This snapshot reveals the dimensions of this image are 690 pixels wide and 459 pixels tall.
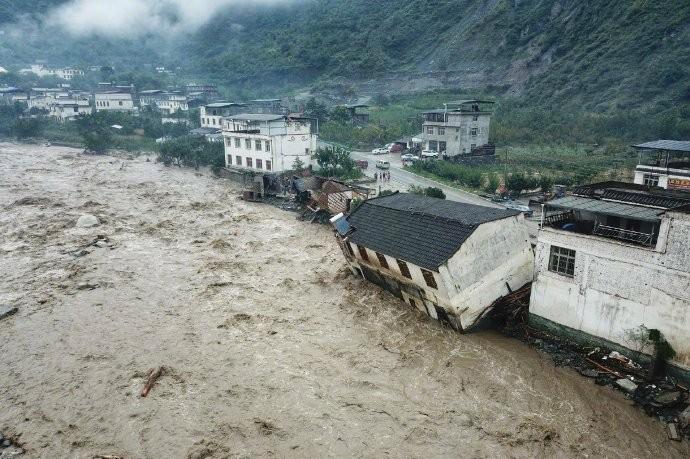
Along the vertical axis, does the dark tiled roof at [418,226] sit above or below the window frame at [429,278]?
above

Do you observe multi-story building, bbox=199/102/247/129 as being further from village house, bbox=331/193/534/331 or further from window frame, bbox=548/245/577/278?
window frame, bbox=548/245/577/278

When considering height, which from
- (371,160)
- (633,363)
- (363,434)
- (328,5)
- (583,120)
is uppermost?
(328,5)

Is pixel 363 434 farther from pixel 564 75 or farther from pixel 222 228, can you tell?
pixel 564 75

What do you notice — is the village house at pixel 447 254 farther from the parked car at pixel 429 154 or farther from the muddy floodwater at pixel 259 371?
the parked car at pixel 429 154

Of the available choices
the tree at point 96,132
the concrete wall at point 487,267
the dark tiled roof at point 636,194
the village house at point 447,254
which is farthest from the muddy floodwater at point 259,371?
the tree at point 96,132

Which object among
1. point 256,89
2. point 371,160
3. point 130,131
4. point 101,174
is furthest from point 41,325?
point 256,89

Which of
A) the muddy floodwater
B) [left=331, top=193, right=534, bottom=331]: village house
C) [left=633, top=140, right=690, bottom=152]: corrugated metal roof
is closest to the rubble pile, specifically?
the muddy floodwater
